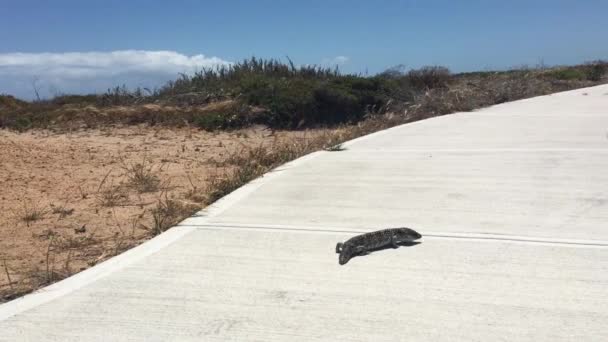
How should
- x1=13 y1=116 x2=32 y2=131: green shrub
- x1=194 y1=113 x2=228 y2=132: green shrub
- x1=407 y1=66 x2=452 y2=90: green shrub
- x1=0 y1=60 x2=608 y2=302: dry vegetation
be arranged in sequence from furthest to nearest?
x1=407 y1=66 x2=452 y2=90: green shrub, x1=13 y1=116 x2=32 y2=131: green shrub, x1=194 y1=113 x2=228 y2=132: green shrub, x1=0 y1=60 x2=608 y2=302: dry vegetation

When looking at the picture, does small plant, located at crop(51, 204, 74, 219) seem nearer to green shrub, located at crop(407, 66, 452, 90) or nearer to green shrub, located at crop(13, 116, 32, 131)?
green shrub, located at crop(13, 116, 32, 131)

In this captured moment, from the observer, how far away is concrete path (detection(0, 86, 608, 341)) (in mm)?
3797

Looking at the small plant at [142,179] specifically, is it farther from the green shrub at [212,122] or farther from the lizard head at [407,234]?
the green shrub at [212,122]

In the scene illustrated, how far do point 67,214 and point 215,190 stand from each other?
5.24 ft

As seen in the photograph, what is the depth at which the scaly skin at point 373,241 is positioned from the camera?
4910 millimetres

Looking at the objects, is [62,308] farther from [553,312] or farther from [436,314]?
[553,312]

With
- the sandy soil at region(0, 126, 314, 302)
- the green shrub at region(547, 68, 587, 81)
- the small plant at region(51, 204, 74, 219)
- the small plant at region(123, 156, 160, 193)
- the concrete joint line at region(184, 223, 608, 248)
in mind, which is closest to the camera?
the concrete joint line at region(184, 223, 608, 248)

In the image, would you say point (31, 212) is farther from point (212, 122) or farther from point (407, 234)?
point (212, 122)

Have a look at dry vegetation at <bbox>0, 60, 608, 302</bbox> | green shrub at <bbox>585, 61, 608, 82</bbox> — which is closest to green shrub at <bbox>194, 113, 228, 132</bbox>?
dry vegetation at <bbox>0, 60, 608, 302</bbox>

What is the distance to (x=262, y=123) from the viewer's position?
50.0ft

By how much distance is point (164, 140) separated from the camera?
13.3m

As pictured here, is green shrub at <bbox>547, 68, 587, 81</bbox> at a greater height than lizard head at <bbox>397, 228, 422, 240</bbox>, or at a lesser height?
greater

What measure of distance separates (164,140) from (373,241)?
29.5ft

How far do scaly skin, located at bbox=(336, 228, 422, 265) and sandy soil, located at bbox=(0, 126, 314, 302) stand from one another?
193cm
